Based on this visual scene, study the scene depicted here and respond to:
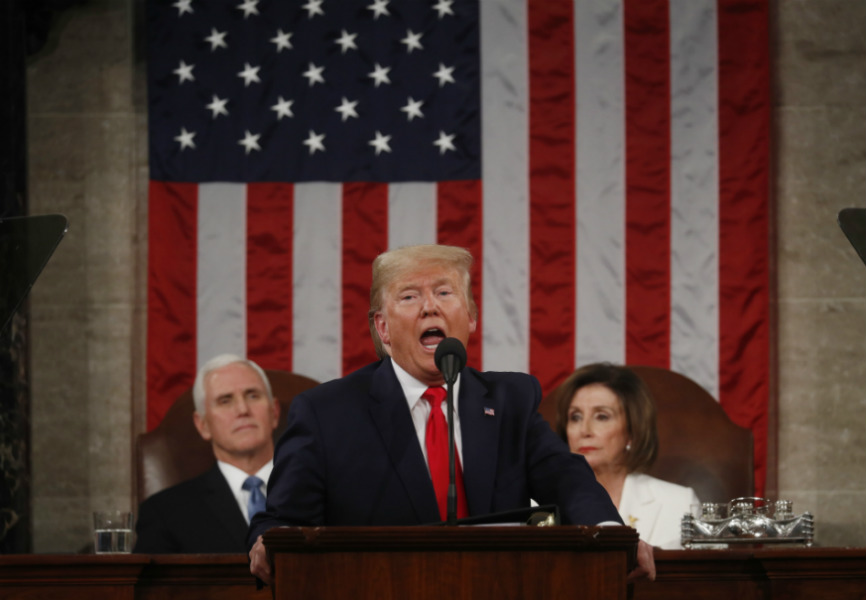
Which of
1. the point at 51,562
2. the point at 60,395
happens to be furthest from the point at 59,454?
the point at 51,562

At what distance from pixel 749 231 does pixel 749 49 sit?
95 cm

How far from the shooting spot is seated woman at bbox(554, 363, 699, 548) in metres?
4.96

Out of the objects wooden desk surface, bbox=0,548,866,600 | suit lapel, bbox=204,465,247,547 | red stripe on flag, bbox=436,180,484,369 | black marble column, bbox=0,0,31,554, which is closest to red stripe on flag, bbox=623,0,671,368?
red stripe on flag, bbox=436,180,484,369

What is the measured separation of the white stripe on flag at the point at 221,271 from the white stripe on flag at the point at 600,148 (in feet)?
5.77

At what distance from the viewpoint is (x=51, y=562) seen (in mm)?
3480

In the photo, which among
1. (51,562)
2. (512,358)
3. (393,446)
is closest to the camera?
(393,446)

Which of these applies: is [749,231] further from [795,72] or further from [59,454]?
[59,454]

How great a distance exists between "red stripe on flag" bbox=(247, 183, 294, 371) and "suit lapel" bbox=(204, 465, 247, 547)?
3.40ft

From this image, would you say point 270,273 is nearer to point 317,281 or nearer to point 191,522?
point 317,281

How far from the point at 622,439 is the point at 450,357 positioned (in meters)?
2.56

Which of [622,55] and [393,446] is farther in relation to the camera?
[622,55]

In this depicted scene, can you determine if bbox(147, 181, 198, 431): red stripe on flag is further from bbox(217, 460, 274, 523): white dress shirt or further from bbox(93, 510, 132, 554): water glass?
bbox(93, 510, 132, 554): water glass

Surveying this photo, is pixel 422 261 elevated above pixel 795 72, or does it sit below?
below

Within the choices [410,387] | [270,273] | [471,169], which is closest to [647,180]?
[471,169]
